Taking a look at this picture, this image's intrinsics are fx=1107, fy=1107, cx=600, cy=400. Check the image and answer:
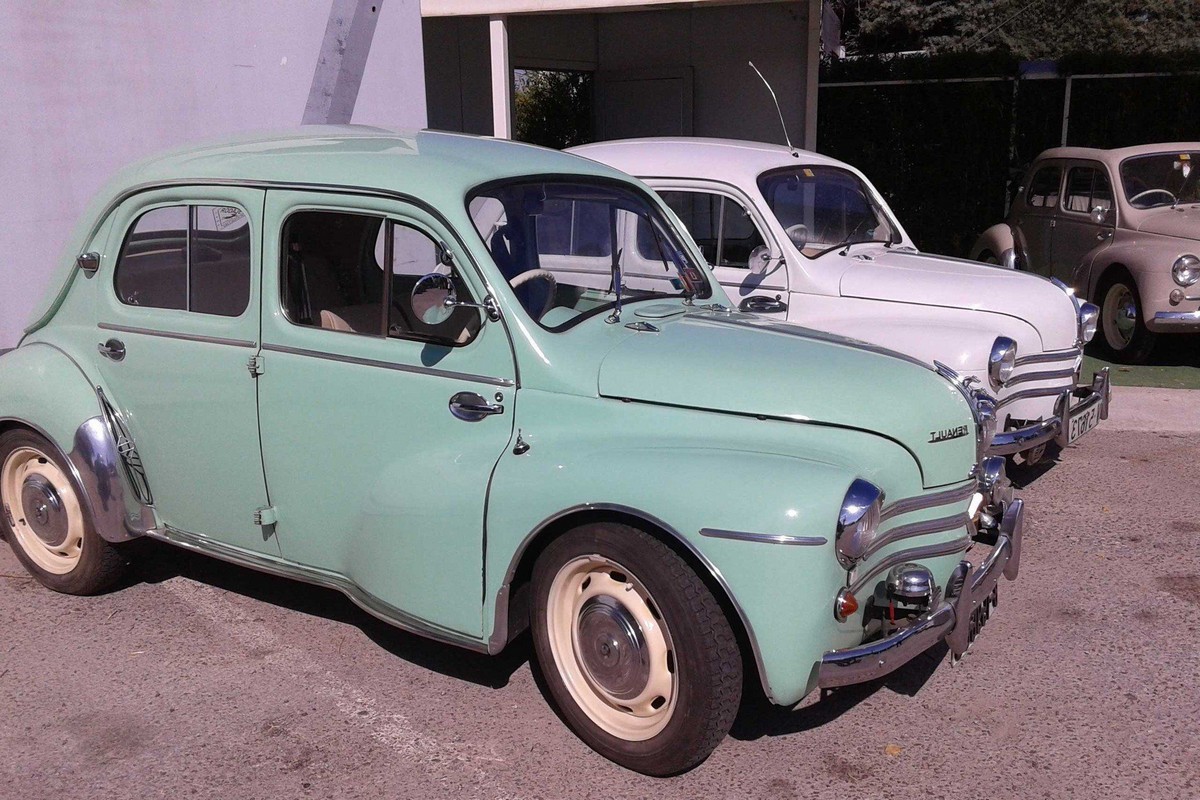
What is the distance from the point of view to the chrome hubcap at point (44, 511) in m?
4.63

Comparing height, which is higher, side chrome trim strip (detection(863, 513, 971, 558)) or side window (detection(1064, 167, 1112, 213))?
side window (detection(1064, 167, 1112, 213))

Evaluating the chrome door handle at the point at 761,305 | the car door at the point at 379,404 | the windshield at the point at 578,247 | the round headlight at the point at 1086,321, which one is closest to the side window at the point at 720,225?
the chrome door handle at the point at 761,305

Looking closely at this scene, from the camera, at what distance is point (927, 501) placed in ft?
11.6

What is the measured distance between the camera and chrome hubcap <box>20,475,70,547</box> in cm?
463

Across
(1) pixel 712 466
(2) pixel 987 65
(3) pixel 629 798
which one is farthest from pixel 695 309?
(2) pixel 987 65

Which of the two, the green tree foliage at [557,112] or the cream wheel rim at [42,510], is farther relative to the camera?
the green tree foliage at [557,112]

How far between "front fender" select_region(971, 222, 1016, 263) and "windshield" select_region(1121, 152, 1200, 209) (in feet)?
4.00

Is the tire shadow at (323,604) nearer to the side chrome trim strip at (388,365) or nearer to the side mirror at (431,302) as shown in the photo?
the side chrome trim strip at (388,365)

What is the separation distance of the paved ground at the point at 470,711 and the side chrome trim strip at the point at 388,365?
3.80 feet

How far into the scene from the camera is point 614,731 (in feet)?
11.3

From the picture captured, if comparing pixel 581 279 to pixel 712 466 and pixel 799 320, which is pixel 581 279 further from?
pixel 799 320

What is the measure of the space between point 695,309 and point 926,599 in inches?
58.4

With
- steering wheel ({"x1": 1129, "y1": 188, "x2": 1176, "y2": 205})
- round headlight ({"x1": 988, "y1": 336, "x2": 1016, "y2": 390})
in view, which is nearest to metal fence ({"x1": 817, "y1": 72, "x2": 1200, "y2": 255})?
Answer: steering wheel ({"x1": 1129, "y1": 188, "x2": 1176, "y2": 205})

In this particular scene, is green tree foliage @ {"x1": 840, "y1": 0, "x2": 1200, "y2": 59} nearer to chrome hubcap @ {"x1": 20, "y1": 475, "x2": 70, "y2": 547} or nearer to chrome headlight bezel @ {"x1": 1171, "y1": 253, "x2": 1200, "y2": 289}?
chrome headlight bezel @ {"x1": 1171, "y1": 253, "x2": 1200, "y2": 289}
